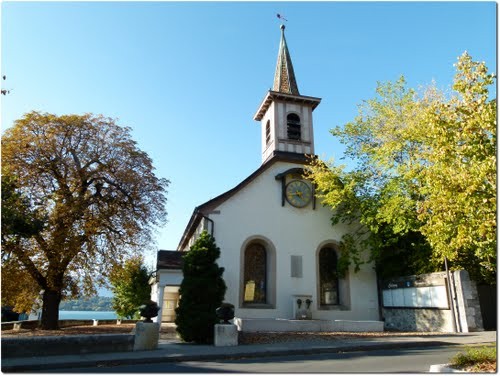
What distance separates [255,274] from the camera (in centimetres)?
2044

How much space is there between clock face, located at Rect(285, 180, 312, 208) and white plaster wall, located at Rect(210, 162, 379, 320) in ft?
1.13

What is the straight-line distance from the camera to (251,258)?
20.6 meters

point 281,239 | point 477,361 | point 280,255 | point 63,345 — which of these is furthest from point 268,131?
point 477,361

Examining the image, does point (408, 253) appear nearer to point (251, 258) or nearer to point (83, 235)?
point (251, 258)

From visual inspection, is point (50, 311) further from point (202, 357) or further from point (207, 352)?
point (202, 357)

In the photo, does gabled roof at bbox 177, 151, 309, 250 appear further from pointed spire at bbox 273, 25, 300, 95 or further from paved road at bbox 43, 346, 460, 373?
paved road at bbox 43, 346, 460, 373

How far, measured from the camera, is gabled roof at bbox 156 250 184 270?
65.8 feet

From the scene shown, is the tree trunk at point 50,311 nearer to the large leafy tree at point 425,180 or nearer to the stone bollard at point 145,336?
the stone bollard at point 145,336

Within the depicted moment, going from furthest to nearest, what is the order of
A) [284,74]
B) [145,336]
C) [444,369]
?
[284,74] < [145,336] < [444,369]

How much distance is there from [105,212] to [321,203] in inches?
450

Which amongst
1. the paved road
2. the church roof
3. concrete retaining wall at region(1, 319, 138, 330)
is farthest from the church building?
concrete retaining wall at region(1, 319, 138, 330)

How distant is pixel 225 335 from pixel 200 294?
2.05 m

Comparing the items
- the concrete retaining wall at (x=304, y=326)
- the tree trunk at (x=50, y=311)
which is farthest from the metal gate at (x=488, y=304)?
the tree trunk at (x=50, y=311)

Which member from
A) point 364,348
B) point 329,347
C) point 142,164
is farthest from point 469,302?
point 142,164
